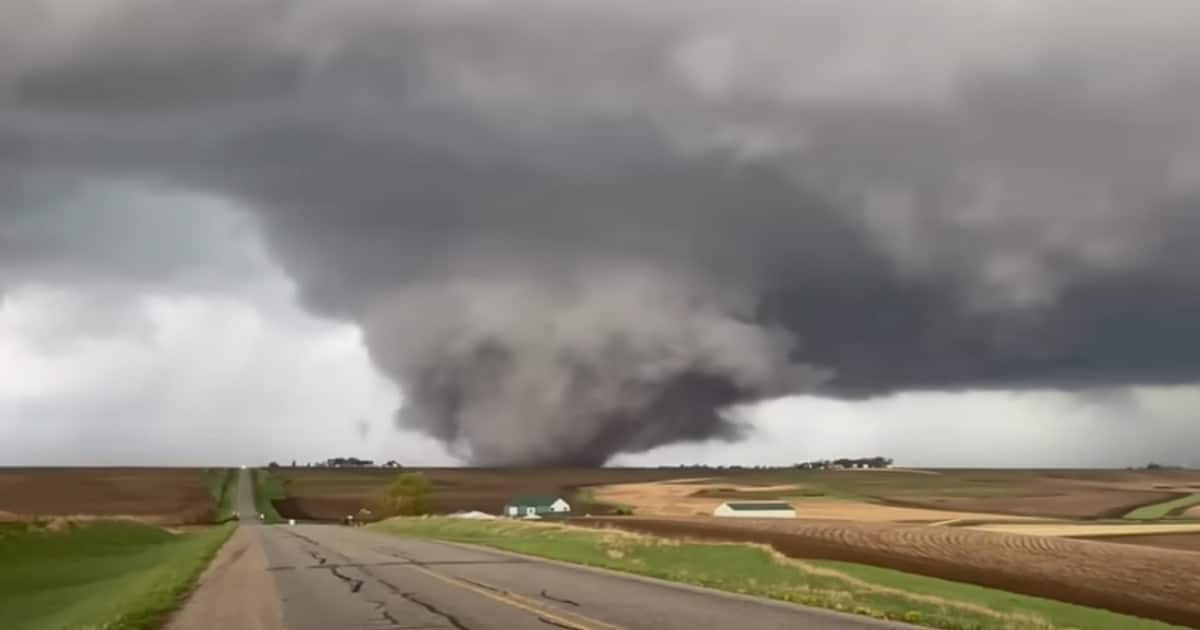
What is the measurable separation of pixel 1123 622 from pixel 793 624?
696 inches

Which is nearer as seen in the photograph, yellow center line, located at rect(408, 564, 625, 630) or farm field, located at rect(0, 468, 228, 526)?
yellow center line, located at rect(408, 564, 625, 630)

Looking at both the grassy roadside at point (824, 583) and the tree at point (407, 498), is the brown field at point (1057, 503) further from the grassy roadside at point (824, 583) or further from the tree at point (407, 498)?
the grassy roadside at point (824, 583)

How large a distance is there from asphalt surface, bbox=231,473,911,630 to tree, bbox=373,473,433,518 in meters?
115

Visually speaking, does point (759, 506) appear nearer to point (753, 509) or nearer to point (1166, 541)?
point (753, 509)

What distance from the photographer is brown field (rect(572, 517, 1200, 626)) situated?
42969mm

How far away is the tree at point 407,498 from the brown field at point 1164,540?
98841 mm

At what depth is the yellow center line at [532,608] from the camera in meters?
21.2

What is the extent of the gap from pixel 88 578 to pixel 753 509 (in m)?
108

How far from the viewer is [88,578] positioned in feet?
168

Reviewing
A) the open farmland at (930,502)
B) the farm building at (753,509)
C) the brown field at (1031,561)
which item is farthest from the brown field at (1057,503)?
the brown field at (1031,561)

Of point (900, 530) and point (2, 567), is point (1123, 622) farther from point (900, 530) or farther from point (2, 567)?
point (900, 530)

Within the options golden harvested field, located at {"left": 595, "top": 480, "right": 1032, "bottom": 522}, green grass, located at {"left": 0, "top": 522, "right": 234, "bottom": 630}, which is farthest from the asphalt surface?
golden harvested field, located at {"left": 595, "top": 480, "right": 1032, "bottom": 522}

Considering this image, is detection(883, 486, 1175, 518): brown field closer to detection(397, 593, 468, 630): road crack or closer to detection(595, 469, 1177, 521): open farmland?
detection(595, 469, 1177, 521): open farmland

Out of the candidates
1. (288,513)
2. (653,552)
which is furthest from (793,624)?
(288,513)
